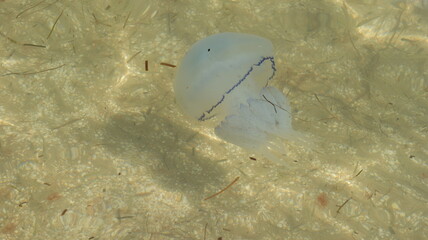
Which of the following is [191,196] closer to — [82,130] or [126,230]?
[126,230]

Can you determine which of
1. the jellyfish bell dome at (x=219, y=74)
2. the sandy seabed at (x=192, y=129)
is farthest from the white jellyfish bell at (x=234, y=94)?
the sandy seabed at (x=192, y=129)

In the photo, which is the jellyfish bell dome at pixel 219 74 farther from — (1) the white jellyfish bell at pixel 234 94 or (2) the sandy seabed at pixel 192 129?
(2) the sandy seabed at pixel 192 129

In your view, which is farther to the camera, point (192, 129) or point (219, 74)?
point (192, 129)

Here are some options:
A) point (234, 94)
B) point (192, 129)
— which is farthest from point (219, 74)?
point (192, 129)

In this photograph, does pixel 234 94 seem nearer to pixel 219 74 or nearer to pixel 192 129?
pixel 219 74

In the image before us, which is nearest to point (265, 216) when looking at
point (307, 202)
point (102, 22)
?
point (307, 202)

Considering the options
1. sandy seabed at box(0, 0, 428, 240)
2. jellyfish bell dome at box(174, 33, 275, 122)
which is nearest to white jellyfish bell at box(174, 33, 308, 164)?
jellyfish bell dome at box(174, 33, 275, 122)
